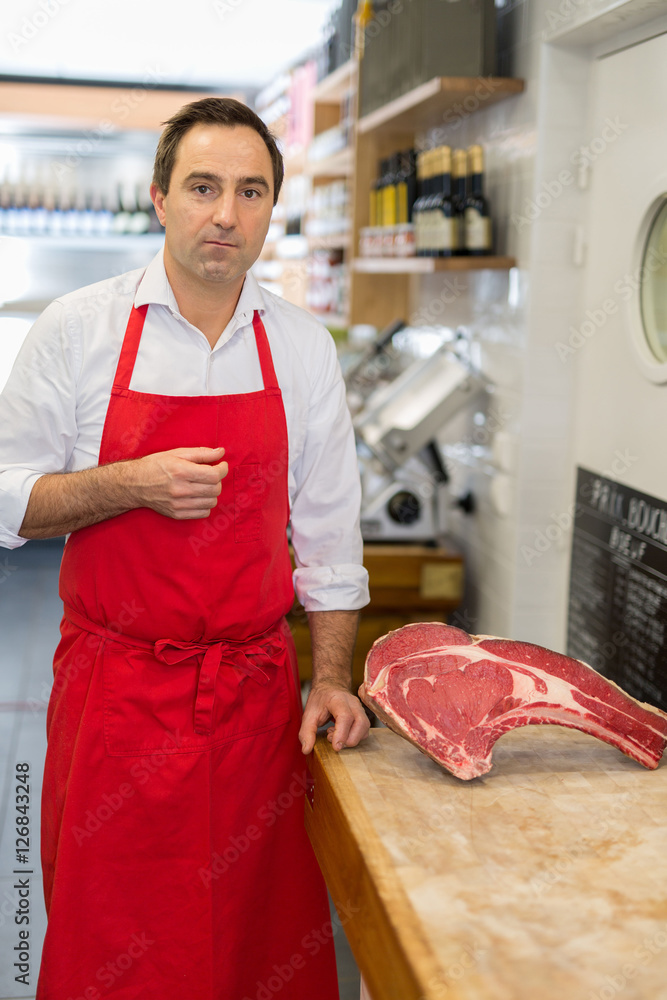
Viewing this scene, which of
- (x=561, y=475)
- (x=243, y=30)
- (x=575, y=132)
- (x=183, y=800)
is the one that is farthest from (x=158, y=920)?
(x=243, y=30)

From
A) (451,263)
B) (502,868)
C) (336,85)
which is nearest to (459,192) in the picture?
(451,263)

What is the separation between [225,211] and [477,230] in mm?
1520

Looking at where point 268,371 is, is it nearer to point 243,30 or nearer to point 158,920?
point 158,920

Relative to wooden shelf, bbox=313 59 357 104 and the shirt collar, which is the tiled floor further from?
wooden shelf, bbox=313 59 357 104

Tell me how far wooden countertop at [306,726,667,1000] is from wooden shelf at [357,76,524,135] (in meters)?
1.99

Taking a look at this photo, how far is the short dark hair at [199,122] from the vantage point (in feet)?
5.42

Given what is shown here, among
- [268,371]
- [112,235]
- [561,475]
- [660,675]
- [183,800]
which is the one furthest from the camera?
[112,235]

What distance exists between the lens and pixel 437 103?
316 centimetres

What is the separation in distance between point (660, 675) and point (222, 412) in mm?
1120

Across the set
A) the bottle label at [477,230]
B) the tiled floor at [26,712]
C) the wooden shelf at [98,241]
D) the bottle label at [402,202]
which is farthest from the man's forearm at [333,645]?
the wooden shelf at [98,241]

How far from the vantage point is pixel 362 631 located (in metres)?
3.32

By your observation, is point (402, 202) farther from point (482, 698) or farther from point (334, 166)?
point (482, 698)

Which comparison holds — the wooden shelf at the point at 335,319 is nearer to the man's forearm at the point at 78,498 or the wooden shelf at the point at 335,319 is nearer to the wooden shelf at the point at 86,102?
the wooden shelf at the point at 86,102

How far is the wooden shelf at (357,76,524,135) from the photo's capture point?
2781 mm
